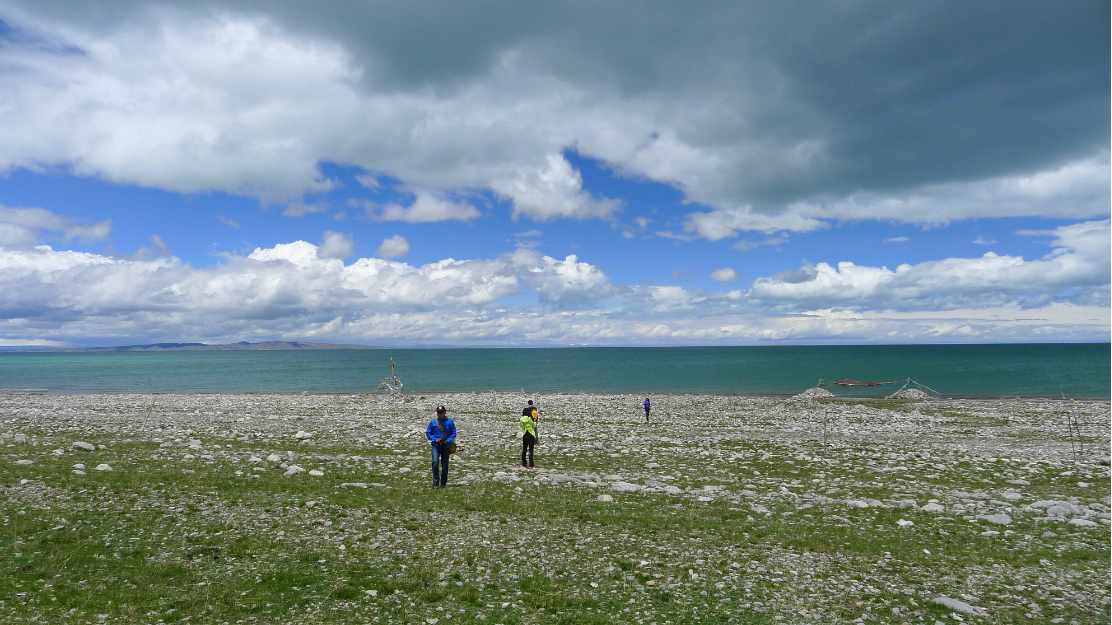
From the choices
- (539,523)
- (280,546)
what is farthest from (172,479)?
(539,523)

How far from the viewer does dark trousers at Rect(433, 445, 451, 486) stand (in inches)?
698

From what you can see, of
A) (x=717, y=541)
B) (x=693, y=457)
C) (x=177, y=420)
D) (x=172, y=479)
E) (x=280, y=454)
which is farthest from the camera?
(x=177, y=420)

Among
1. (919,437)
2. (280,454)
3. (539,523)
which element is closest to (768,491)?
(539,523)

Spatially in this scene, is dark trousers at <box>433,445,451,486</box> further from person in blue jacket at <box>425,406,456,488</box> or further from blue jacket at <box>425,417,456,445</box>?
blue jacket at <box>425,417,456,445</box>

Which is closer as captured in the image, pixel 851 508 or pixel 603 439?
pixel 851 508

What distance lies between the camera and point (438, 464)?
59.0 ft

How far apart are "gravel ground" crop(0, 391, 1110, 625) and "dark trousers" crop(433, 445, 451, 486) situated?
472 mm

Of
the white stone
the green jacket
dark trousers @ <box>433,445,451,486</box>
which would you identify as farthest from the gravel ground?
the green jacket

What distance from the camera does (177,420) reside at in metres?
39.1

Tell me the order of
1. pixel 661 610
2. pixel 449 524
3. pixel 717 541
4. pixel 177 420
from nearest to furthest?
pixel 661 610 → pixel 717 541 → pixel 449 524 → pixel 177 420

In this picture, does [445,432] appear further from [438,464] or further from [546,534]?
[546,534]

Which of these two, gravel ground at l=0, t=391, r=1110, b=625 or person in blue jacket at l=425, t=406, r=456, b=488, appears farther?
person in blue jacket at l=425, t=406, r=456, b=488

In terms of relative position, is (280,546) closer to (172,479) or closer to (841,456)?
(172,479)

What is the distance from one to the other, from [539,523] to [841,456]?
18.1 meters
